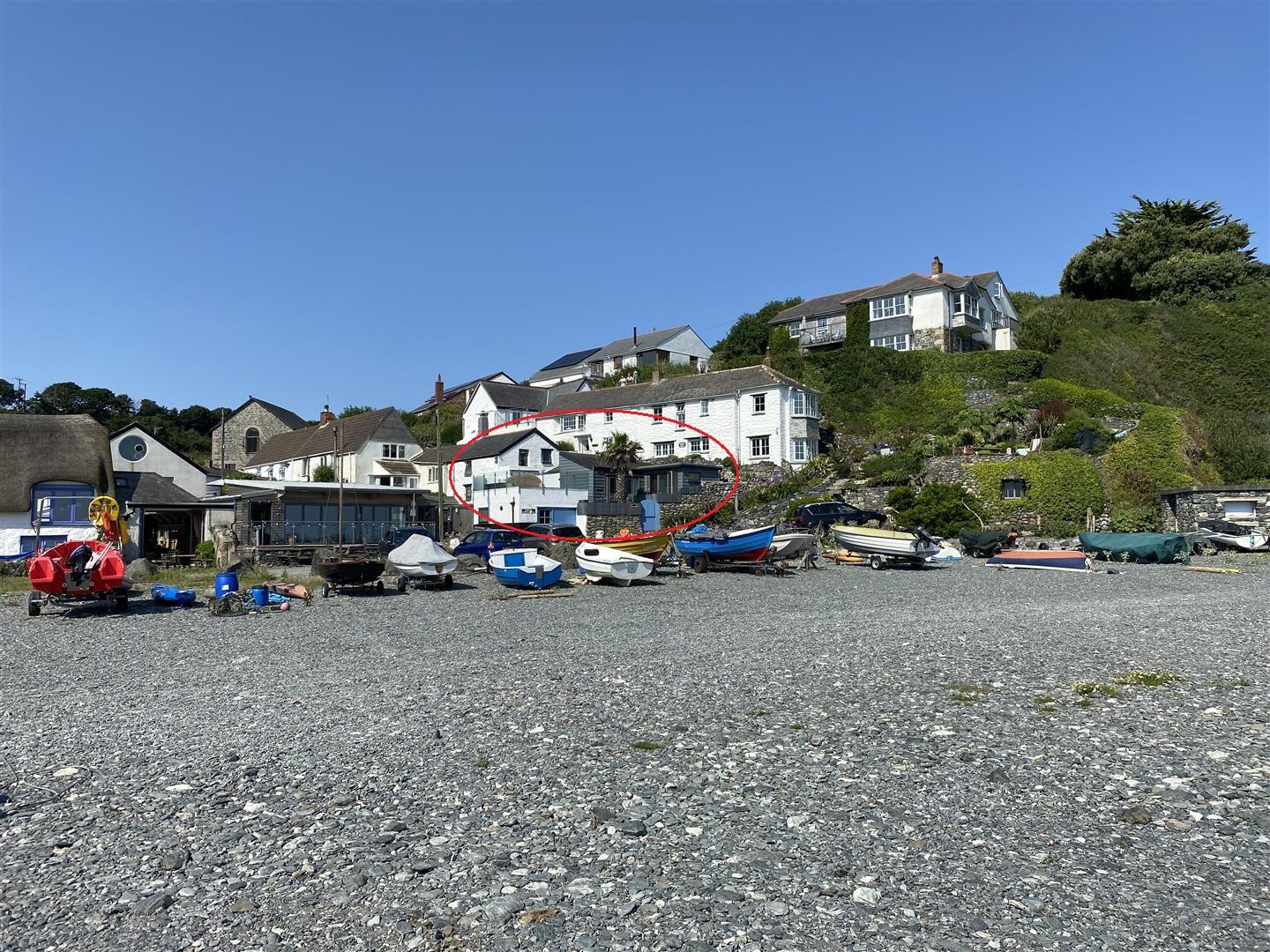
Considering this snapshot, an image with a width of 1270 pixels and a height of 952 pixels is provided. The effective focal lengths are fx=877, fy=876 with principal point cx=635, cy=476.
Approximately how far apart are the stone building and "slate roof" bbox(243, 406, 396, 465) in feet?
13.5

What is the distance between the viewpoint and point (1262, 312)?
58.4m

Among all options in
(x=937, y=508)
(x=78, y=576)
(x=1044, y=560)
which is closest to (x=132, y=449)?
(x=78, y=576)

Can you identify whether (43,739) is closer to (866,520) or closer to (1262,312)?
(866,520)

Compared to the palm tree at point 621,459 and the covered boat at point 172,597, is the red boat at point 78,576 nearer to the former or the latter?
the covered boat at point 172,597

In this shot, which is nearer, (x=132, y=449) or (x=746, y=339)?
(x=132, y=449)

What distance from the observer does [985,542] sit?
32062 millimetres

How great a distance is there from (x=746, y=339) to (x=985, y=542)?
38.9 m

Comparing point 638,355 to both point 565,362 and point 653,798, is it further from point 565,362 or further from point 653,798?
point 653,798

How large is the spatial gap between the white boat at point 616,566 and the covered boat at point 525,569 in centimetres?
130

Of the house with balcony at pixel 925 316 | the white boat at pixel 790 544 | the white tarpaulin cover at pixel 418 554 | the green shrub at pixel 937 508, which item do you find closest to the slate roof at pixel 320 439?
the house with balcony at pixel 925 316

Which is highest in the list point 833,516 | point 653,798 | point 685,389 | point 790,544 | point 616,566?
point 685,389

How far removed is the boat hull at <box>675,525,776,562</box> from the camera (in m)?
29.0

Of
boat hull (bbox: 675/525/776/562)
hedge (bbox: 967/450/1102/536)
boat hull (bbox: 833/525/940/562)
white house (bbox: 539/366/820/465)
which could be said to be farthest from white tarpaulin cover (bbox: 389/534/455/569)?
white house (bbox: 539/366/820/465)

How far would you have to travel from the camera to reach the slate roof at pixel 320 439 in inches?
2458
